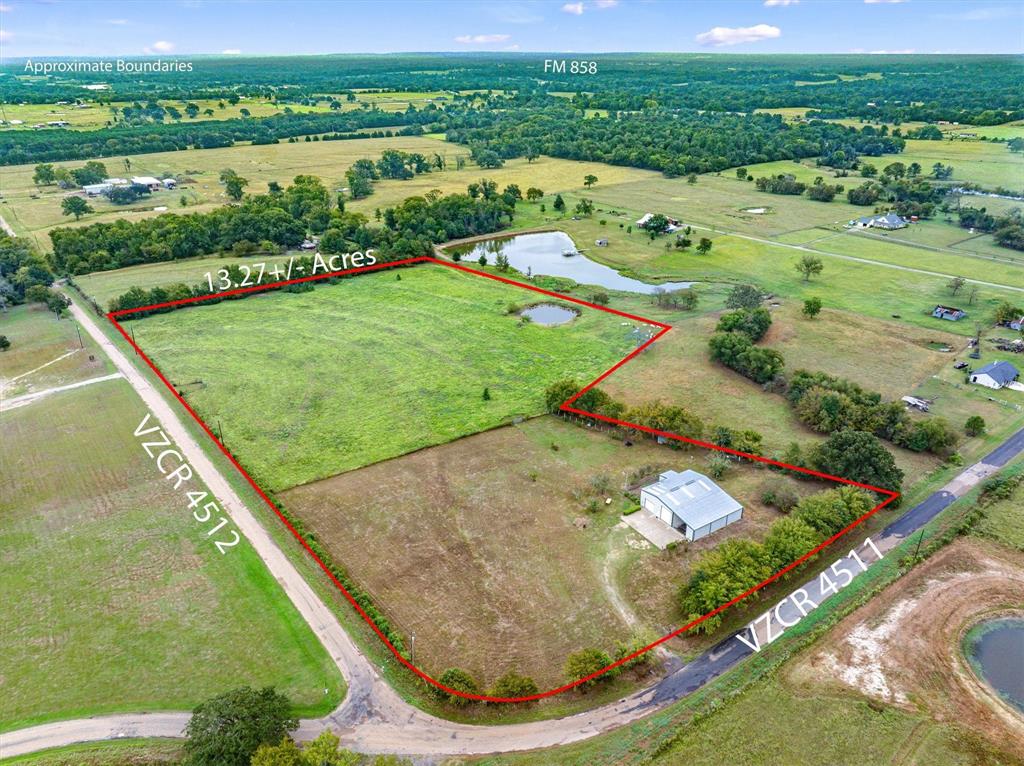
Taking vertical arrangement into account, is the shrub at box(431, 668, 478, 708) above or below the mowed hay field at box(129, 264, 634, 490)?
above

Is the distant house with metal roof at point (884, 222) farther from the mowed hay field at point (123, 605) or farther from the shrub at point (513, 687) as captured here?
the mowed hay field at point (123, 605)

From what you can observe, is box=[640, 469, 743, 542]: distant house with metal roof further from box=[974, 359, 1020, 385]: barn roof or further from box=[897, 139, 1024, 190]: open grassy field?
box=[897, 139, 1024, 190]: open grassy field

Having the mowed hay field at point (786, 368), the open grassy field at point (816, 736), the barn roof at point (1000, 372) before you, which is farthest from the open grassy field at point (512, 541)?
the barn roof at point (1000, 372)

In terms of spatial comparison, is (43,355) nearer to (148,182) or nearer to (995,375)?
(148,182)

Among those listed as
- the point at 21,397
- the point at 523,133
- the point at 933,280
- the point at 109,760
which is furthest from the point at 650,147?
the point at 109,760

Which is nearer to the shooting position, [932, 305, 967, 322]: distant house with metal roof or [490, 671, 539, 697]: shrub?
[490, 671, 539, 697]: shrub

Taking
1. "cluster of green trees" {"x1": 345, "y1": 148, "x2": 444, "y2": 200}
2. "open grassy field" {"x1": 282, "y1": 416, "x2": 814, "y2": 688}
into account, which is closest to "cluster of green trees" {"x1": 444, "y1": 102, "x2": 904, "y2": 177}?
"cluster of green trees" {"x1": 345, "y1": 148, "x2": 444, "y2": 200}
